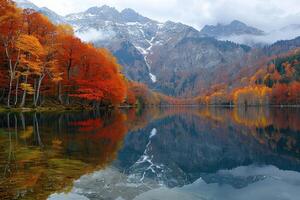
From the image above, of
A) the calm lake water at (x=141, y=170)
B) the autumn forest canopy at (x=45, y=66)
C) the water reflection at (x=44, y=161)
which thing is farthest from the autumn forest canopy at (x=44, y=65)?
the calm lake water at (x=141, y=170)

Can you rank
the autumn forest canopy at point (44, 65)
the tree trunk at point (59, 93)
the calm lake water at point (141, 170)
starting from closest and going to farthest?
the calm lake water at point (141, 170)
the autumn forest canopy at point (44, 65)
the tree trunk at point (59, 93)

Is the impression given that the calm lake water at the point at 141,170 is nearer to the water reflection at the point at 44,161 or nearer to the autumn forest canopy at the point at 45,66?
the water reflection at the point at 44,161

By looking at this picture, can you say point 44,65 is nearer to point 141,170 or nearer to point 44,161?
point 44,161

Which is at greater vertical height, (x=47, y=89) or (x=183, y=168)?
(x=47, y=89)

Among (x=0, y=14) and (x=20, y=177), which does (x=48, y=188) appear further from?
(x=0, y=14)

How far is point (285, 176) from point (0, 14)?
54370 mm

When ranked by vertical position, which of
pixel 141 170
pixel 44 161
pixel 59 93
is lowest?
pixel 141 170

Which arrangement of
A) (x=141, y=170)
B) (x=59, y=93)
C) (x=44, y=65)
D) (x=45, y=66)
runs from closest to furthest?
1. (x=141, y=170)
2. (x=44, y=65)
3. (x=45, y=66)
4. (x=59, y=93)

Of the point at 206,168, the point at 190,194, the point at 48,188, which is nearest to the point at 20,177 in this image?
the point at 48,188

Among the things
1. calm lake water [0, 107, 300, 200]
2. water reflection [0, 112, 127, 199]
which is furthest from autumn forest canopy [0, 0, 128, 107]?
calm lake water [0, 107, 300, 200]

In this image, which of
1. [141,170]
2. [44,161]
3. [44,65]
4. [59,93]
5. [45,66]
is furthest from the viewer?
[59,93]

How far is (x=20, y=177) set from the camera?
550 inches

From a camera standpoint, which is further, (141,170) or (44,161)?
(141,170)

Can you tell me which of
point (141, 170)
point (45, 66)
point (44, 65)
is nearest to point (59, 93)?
point (45, 66)
